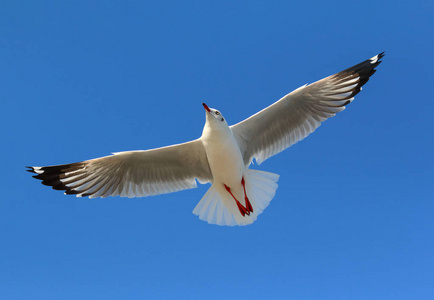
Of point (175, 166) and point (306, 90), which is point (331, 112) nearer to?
point (306, 90)


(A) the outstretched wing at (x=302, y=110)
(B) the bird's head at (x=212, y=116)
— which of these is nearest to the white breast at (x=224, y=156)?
(B) the bird's head at (x=212, y=116)

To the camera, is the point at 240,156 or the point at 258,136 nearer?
the point at 240,156

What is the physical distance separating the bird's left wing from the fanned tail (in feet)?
0.96

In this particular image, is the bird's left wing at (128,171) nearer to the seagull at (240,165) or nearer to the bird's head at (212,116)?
the seagull at (240,165)

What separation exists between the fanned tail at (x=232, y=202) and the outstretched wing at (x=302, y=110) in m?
0.40

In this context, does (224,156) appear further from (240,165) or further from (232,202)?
(232,202)

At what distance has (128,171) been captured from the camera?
5215mm

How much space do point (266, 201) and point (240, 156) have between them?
25.5 inches

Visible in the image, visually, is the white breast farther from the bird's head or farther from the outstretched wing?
the outstretched wing

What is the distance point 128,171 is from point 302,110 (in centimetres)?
213

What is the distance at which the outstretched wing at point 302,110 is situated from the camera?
511cm

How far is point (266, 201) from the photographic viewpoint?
520cm

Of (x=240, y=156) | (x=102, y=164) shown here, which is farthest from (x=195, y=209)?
(x=102, y=164)

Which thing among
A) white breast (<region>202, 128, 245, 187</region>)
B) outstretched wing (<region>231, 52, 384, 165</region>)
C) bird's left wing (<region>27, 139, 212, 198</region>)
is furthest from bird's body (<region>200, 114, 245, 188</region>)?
outstretched wing (<region>231, 52, 384, 165</region>)
